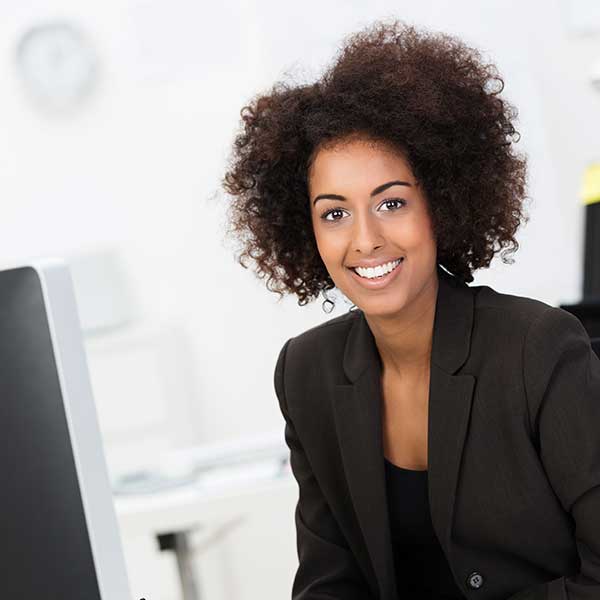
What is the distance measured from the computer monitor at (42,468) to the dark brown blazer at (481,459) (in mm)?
717

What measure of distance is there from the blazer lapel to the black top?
0.15ft

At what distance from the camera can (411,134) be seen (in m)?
1.50

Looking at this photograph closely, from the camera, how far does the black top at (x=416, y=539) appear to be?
5.20 feet

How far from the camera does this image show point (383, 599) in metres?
1.55

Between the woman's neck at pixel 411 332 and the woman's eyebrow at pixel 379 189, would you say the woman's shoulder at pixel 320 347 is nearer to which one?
the woman's neck at pixel 411 332

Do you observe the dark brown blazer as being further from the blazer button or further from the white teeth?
the white teeth

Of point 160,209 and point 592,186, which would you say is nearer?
point 592,186

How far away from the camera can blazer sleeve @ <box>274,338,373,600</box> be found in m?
1.62

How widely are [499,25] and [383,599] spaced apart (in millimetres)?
2506

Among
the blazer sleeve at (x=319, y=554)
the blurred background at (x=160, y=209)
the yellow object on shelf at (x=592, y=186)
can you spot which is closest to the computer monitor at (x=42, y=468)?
the blazer sleeve at (x=319, y=554)

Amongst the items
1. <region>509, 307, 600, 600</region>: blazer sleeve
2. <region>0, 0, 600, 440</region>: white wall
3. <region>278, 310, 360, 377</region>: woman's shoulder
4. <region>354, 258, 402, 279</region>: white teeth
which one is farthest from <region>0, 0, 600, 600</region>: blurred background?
<region>509, 307, 600, 600</region>: blazer sleeve

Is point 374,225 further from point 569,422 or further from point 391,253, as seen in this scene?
point 569,422

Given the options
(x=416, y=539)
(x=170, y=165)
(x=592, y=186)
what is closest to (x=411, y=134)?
(x=416, y=539)

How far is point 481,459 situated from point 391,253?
31 cm
